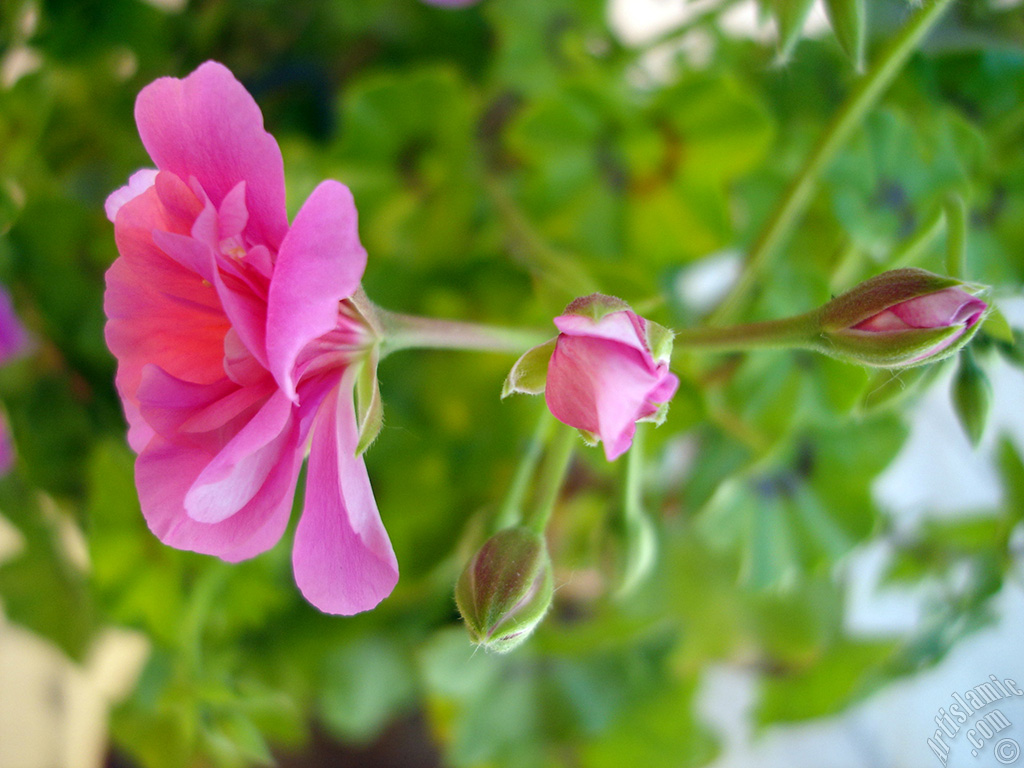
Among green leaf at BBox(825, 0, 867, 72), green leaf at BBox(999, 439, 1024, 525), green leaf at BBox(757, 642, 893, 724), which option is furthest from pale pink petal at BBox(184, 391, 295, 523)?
green leaf at BBox(757, 642, 893, 724)

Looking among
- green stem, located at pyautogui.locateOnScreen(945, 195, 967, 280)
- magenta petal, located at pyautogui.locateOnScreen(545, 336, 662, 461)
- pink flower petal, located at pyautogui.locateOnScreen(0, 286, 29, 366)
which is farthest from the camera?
pink flower petal, located at pyautogui.locateOnScreen(0, 286, 29, 366)

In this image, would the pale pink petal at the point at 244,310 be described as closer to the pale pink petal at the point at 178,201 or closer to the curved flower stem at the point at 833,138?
the pale pink petal at the point at 178,201

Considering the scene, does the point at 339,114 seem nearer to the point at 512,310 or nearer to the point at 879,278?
the point at 512,310

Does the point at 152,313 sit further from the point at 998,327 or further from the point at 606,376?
the point at 998,327

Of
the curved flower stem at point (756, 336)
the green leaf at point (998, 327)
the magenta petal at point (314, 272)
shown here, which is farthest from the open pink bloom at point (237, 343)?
the green leaf at point (998, 327)

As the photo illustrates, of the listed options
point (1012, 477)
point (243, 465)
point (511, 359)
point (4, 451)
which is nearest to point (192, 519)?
point (243, 465)

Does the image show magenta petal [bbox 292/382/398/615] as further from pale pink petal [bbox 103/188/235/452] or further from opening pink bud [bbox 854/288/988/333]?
opening pink bud [bbox 854/288/988/333]

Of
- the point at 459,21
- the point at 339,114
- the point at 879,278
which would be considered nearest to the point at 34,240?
the point at 339,114
